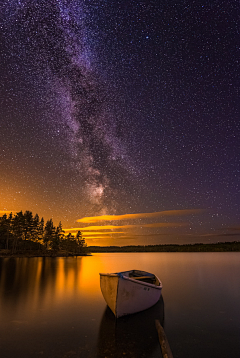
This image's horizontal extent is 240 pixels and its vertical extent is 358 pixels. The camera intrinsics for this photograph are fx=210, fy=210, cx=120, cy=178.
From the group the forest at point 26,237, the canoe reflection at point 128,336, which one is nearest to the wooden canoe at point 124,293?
the canoe reflection at point 128,336

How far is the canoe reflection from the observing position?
28.6 ft

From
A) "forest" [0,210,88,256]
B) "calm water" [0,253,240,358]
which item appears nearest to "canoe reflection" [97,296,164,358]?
"calm water" [0,253,240,358]

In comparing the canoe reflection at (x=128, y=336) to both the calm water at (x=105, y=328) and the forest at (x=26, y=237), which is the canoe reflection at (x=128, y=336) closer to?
the calm water at (x=105, y=328)

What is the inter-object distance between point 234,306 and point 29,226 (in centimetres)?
8667

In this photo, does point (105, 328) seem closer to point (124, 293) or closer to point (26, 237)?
point (124, 293)

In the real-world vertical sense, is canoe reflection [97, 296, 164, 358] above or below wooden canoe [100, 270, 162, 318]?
below

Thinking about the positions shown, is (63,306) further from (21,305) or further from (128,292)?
(128,292)

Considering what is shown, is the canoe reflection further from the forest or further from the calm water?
the forest

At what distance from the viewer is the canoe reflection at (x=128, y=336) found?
28.6 feet

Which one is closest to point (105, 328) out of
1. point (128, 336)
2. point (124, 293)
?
point (128, 336)

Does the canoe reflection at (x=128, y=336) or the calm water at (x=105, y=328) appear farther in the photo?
the calm water at (x=105, y=328)

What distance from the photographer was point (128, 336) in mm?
10344

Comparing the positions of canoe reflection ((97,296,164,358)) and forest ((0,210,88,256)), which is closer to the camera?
canoe reflection ((97,296,164,358))

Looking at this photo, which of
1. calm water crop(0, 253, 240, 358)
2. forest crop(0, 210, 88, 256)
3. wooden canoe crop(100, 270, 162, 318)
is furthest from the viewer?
forest crop(0, 210, 88, 256)
